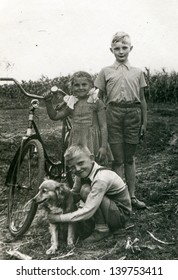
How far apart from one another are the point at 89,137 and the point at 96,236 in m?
0.67

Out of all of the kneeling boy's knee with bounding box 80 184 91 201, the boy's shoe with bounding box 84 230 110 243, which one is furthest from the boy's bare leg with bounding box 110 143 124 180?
the boy's shoe with bounding box 84 230 110 243

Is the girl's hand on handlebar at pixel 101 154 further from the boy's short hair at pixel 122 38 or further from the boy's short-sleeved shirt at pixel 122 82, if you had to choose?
the boy's short hair at pixel 122 38

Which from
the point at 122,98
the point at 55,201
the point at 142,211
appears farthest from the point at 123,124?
the point at 55,201

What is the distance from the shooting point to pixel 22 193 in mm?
2959

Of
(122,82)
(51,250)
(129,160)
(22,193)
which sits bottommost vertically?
(51,250)

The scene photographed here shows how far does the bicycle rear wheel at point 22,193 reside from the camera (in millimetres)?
2652

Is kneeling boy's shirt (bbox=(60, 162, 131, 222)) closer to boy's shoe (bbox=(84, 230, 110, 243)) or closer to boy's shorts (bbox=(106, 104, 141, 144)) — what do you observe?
boy's shoe (bbox=(84, 230, 110, 243))

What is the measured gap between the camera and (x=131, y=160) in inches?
117

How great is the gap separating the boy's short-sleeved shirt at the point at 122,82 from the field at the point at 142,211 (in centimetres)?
80

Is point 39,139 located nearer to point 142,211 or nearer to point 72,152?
point 72,152
